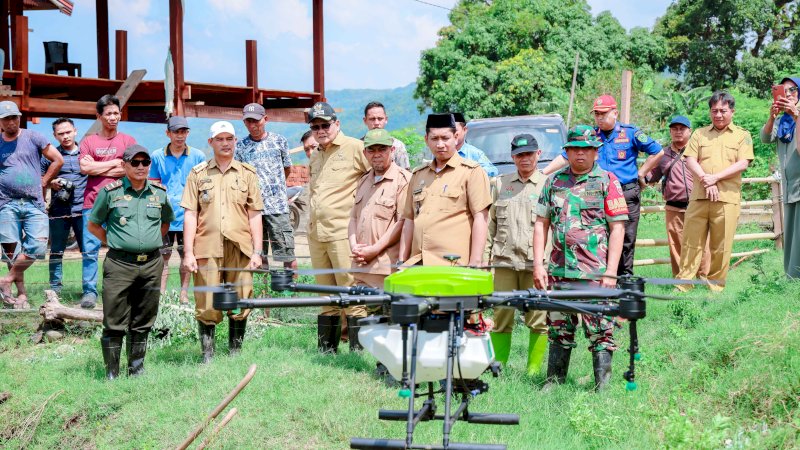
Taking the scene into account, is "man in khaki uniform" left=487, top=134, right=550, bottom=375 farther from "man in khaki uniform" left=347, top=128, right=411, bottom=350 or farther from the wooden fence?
the wooden fence

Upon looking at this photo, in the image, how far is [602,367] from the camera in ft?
20.2

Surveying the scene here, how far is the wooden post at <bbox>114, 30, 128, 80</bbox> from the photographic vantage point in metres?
15.3

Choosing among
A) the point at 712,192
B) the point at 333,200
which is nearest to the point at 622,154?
the point at 712,192

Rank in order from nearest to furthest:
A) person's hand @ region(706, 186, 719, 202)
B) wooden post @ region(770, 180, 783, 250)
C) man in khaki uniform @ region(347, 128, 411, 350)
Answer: man in khaki uniform @ region(347, 128, 411, 350) < person's hand @ region(706, 186, 719, 202) < wooden post @ region(770, 180, 783, 250)

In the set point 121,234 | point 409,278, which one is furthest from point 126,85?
point 409,278

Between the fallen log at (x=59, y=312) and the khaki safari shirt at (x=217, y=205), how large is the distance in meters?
1.94

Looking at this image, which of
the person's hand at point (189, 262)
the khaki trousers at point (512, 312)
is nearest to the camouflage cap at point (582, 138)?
the khaki trousers at point (512, 312)

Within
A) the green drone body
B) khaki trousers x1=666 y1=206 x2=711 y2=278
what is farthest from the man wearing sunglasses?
khaki trousers x1=666 y1=206 x2=711 y2=278

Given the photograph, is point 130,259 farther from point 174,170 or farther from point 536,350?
point 536,350

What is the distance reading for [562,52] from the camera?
3453 centimetres

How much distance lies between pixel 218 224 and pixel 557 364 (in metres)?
3.04

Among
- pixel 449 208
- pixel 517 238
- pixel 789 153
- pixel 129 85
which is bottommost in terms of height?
pixel 517 238

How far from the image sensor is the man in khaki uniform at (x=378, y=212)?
6.93 metres

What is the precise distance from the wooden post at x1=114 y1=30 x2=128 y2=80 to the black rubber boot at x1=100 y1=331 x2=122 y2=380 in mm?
9016
